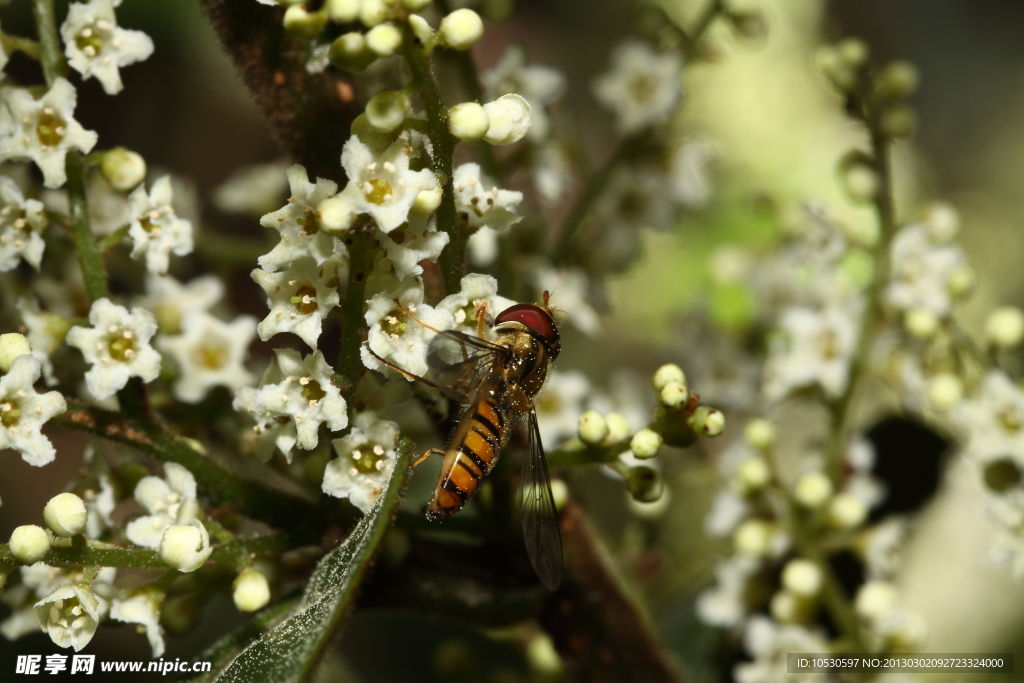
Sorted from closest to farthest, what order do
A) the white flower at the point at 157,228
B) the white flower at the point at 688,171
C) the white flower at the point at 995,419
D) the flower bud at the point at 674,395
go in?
the flower bud at the point at 674,395, the white flower at the point at 157,228, the white flower at the point at 995,419, the white flower at the point at 688,171

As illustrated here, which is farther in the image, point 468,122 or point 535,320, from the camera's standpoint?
point 535,320

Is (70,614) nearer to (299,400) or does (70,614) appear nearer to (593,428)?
(299,400)

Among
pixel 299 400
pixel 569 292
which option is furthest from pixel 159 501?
pixel 569 292

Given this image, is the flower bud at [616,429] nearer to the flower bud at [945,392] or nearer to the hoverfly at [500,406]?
the hoverfly at [500,406]

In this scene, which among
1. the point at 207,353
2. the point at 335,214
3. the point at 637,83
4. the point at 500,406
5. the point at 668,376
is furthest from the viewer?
the point at 637,83

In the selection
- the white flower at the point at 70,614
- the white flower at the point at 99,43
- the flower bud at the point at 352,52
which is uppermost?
the flower bud at the point at 352,52

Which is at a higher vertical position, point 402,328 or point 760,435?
point 402,328

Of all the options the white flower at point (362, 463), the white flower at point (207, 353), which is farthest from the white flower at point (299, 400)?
the white flower at point (207, 353)
